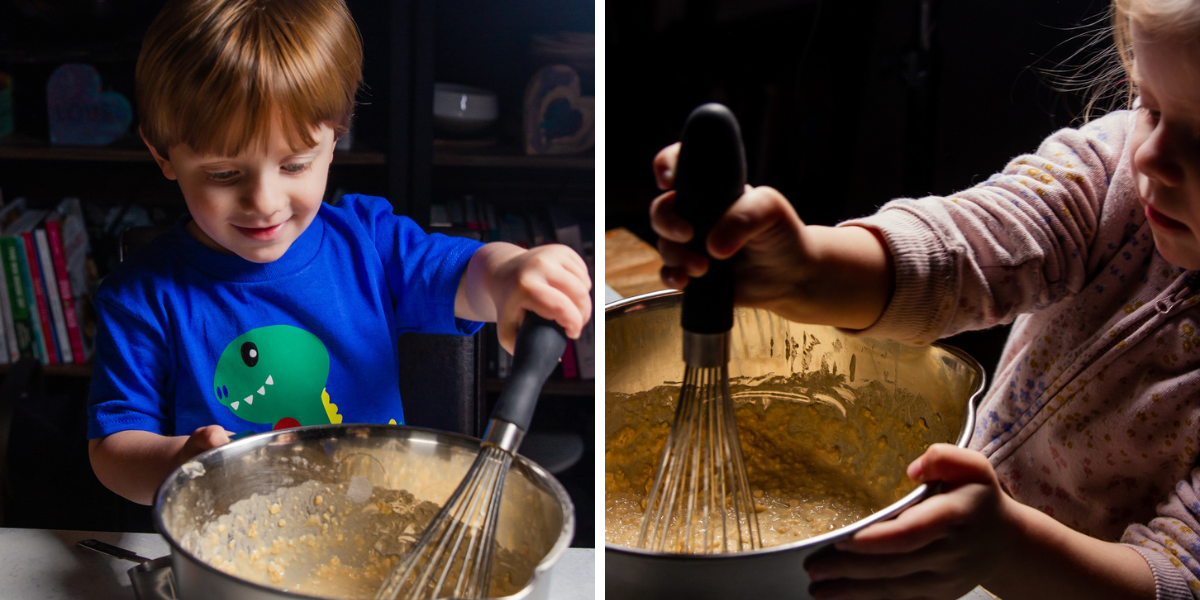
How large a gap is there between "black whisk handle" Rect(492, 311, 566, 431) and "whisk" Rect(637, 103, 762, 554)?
0.06 meters

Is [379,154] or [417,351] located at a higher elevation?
[379,154]

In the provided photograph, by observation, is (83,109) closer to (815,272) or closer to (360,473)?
(360,473)

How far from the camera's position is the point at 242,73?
13.1 inches

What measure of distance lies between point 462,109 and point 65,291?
0.23m

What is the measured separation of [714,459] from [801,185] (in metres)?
0.28

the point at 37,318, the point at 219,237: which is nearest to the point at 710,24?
the point at 219,237

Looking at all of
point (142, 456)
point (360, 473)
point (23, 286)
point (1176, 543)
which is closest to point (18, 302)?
point (23, 286)

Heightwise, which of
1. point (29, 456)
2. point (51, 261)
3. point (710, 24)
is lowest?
point (29, 456)

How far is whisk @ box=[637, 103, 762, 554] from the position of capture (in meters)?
0.23

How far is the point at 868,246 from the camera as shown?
38 centimetres

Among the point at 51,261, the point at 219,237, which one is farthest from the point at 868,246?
the point at 51,261

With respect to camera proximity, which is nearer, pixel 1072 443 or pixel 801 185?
pixel 1072 443

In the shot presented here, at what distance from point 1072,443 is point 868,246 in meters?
0.16

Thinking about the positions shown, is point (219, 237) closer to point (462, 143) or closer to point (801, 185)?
point (462, 143)
